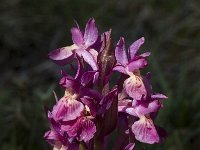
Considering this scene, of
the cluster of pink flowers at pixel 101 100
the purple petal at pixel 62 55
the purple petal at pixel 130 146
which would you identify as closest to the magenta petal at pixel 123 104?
the cluster of pink flowers at pixel 101 100

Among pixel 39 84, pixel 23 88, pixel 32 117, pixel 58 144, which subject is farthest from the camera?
pixel 39 84

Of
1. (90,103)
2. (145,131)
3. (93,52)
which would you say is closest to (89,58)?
(93,52)

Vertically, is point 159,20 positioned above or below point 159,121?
above

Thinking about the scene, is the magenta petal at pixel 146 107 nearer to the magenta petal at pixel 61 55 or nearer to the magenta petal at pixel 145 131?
the magenta petal at pixel 145 131

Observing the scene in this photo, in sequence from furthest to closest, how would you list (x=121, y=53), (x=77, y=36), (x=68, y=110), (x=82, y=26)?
1. (x=82, y=26)
2. (x=77, y=36)
3. (x=121, y=53)
4. (x=68, y=110)

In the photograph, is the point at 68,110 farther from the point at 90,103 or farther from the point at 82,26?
the point at 82,26

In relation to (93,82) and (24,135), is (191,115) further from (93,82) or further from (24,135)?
(93,82)

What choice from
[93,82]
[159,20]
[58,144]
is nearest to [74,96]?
[93,82]

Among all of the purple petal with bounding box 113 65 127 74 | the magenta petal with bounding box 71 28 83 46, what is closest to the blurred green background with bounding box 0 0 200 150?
the magenta petal with bounding box 71 28 83 46
